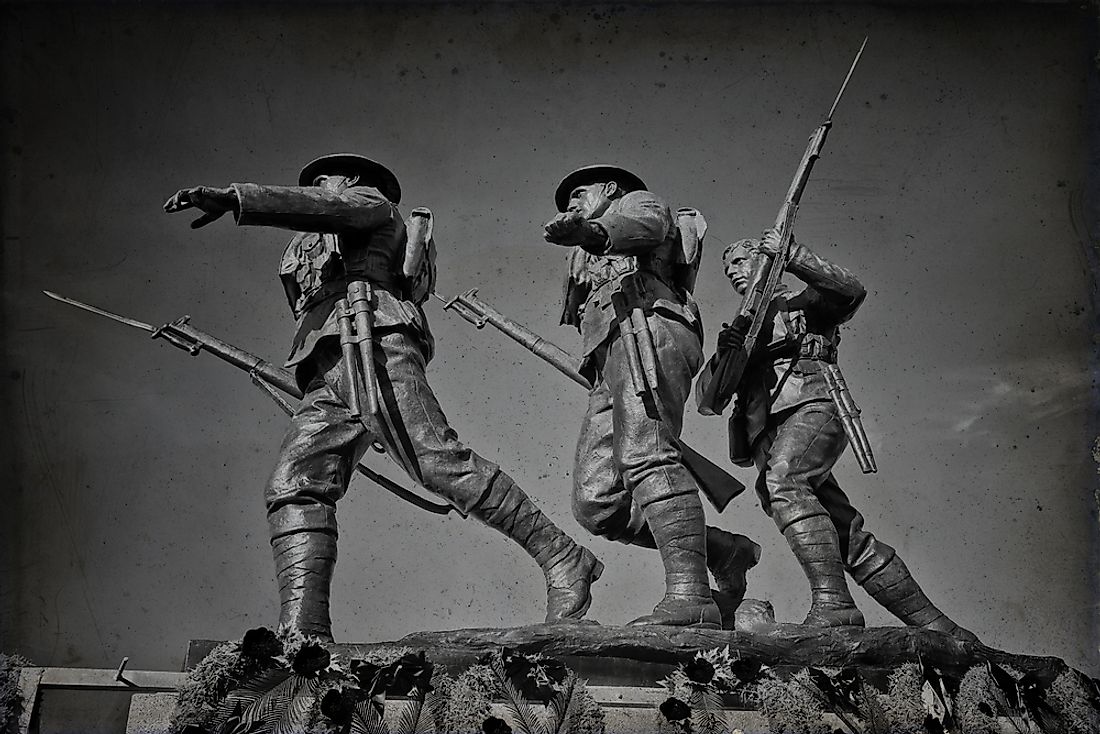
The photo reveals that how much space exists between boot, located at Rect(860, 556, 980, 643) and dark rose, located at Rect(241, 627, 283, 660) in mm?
2415

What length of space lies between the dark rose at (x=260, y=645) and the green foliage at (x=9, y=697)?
76cm

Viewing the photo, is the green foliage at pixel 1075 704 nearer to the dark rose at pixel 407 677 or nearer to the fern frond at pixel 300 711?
the dark rose at pixel 407 677

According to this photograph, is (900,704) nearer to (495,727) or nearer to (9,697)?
(495,727)

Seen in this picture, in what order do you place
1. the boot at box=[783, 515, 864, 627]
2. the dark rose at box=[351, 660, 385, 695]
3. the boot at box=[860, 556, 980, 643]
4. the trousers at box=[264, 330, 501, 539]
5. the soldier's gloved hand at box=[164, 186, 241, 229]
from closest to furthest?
the dark rose at box=[351, 660, 385, 695] → the soldier's gloved hand at box=[164, 186, 241, 229] → the trousers at box=[264, 330, 501, 539] → the boot at box=[783, 515, 864, 627] → the boot at box=[860, 556, 980, 643]

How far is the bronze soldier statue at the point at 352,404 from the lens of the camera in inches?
240

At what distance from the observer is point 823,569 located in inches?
251

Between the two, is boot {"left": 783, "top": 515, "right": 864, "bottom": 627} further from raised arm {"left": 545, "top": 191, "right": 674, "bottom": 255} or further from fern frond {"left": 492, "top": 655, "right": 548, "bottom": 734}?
fern frond {"left": 492, "top": 655, "right": 548, "bottom": 734}

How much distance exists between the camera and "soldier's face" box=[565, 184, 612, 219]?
6.69 m

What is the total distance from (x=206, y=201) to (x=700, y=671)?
2.30m

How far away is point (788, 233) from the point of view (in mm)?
6668

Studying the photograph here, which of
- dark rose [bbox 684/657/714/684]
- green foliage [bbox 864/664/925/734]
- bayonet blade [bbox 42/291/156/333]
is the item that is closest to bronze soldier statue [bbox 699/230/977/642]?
green foliage [bbox 864/664/925/734]

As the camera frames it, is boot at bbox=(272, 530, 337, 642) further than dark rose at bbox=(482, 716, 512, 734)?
Yes

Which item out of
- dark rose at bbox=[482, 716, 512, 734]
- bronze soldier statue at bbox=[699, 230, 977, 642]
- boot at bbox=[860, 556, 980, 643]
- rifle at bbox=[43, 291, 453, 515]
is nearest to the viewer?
dark rose at bbox=[482, 716, 512, 734]

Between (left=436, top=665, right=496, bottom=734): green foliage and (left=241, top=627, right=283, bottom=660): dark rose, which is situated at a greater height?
A: (left=241, top=627, right=283, bottom=660): dark rose
